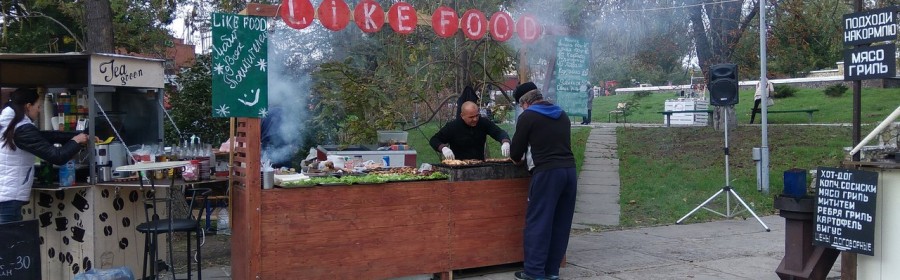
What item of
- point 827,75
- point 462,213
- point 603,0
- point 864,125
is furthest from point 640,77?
point 462,213

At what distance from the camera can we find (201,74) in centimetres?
1026

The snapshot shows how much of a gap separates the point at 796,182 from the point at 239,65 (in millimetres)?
4792

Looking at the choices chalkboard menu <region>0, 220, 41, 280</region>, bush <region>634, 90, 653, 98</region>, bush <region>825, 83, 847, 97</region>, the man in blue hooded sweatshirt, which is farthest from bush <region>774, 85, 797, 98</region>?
chalkboard menu <region>0, 220, 41, 280</region>

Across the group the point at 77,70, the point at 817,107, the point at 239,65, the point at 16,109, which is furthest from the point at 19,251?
the point at 817,107

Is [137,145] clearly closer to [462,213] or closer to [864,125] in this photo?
[462,213]

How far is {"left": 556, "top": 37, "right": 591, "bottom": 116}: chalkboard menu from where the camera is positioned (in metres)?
8.05

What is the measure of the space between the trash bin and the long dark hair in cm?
630

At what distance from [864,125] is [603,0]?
841cm

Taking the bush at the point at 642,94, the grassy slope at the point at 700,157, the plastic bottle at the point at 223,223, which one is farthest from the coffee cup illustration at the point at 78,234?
the bush at the point at 642,94

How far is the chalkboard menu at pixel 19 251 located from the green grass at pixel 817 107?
55.2 feet

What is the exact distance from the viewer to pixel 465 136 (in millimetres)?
7758

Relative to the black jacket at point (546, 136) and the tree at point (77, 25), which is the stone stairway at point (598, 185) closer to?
the black jacket at point (546, 136)

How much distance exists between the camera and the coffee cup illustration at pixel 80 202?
5.98 meters

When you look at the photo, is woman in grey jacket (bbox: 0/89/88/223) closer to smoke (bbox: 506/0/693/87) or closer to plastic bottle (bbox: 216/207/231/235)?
plastic bottle (bbox: 216/207/231/235)
